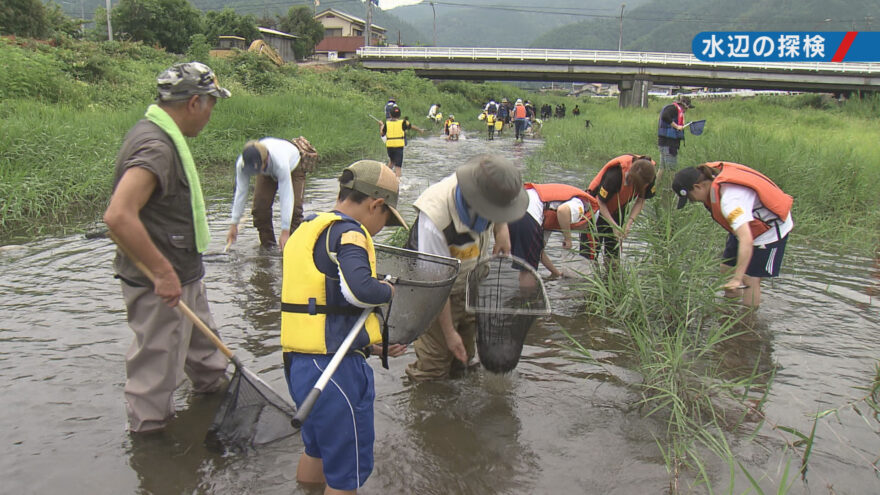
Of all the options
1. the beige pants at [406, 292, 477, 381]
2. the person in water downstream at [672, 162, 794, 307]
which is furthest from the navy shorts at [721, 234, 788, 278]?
the beige pants at [406, 292, 477, 381]

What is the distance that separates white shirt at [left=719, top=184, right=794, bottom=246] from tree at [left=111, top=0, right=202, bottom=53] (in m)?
41.2

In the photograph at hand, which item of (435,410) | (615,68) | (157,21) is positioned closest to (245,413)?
(435,410)

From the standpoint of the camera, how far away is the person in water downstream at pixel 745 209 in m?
4.18

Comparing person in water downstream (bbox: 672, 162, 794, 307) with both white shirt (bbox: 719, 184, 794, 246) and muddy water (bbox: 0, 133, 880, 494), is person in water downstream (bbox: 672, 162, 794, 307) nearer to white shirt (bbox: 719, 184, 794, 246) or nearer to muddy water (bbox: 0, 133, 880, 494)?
white shirt (bbox: 719, 184, 794, 246)

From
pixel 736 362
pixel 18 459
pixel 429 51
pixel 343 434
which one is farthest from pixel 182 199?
pixel 429 51

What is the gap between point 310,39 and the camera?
54688mm

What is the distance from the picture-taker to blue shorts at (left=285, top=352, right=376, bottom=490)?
216cm

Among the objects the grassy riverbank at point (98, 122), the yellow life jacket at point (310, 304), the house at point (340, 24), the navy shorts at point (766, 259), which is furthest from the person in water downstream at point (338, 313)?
the house at point (340, 24)

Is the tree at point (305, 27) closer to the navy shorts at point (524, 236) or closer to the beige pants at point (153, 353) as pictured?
the navy shorts at point (524, 236)

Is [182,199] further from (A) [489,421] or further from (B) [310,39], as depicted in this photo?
(B) [310,39]

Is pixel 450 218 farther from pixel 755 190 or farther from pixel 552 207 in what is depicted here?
pixel 755 190

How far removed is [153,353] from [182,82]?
1.25 m

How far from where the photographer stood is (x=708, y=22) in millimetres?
147375

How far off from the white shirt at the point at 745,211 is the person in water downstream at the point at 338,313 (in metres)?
3.06
